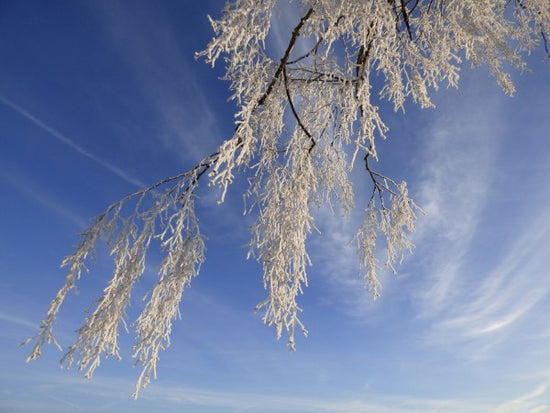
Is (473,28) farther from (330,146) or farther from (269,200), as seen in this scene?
(269,200)

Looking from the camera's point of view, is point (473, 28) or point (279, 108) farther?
point (473, 28)

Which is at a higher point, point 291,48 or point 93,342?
point 291,48

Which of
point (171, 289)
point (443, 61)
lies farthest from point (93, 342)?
point (443, 61)

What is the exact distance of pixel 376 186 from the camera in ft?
13.9

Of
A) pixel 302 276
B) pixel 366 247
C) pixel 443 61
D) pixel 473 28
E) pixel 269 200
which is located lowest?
pixel 302 276

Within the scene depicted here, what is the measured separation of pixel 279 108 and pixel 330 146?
1.70ft

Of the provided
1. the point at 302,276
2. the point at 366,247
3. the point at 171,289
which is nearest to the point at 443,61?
the point at 366,247

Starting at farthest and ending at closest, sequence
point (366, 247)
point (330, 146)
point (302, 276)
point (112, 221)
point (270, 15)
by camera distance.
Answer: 1. point (366, 247)
2. point (330, 146)
3. point (112, 221)
4. point (302, 276)
5. point (270, 15)

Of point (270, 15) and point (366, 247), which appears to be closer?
point (270, 15)

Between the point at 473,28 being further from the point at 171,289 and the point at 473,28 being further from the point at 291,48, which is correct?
the point at 171,289

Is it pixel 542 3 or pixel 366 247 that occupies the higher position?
pixel 542 3

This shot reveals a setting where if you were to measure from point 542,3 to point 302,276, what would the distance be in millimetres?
3660

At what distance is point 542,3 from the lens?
4.10 m

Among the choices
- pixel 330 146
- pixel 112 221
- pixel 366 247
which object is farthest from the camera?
pixel 366 247
